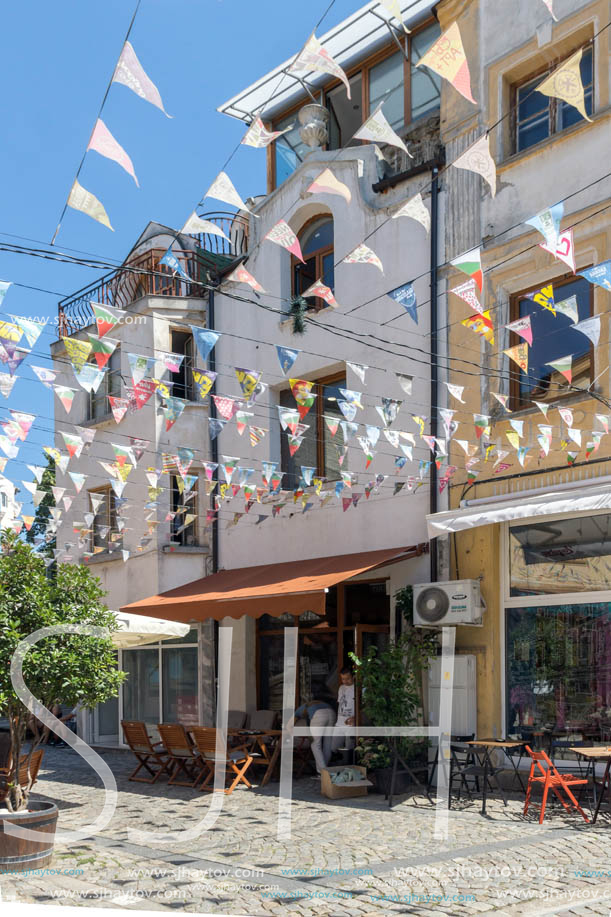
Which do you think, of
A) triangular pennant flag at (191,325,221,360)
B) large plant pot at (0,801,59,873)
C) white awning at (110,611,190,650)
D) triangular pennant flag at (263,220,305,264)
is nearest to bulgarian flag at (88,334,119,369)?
triangular pennant flag at (191,325,221,360)

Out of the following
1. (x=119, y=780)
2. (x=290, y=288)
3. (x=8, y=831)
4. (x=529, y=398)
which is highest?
(x=290, y=288)

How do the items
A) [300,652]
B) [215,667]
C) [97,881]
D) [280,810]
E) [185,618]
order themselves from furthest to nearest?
[215,667] < [300,652] < [185,618] < [280,810] < [97,881]

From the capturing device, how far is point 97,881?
7344mm

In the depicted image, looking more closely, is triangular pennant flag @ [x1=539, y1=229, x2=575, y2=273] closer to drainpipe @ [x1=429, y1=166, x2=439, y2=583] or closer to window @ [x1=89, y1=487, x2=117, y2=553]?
drainpipe @ [x1=429, y1=166, x2=439, y2=583]

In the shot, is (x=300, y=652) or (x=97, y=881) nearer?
(x=97, y=881)

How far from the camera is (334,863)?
784cm

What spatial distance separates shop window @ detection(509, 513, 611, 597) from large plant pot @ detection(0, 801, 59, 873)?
6.37 metres

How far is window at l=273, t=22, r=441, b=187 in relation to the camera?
1526 centimetres

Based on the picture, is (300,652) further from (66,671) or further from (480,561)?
(66,671)

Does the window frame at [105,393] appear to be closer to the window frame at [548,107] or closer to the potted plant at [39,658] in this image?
the window frame at [548,107]

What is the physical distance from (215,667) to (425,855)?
29.6ft

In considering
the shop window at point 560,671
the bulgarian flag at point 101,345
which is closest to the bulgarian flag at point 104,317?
the bulgarian flag at point 101,345

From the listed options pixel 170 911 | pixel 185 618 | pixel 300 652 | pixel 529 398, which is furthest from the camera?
pixel 300 652

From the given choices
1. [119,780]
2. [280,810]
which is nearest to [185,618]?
[119,780]
